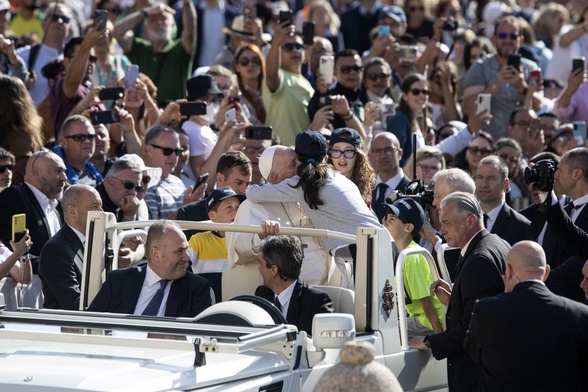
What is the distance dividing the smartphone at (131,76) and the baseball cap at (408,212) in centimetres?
418

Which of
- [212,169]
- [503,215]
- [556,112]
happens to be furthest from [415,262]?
[556,112]

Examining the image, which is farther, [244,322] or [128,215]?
[128,215]

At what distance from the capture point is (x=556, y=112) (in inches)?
558

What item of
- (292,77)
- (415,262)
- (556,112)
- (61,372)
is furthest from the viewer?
(556,112)

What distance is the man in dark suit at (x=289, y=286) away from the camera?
6883mm

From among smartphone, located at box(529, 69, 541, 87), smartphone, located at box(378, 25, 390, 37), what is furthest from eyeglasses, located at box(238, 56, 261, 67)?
smartphone, located at box(529, 69, 541, 87)

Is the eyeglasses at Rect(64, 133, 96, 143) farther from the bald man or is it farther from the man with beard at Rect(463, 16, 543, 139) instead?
the man with beard at Rect(463, 16, 543, 139)

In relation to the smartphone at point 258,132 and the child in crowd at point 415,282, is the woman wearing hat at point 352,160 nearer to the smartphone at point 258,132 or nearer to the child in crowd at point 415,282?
the child in crowd at point 415,282

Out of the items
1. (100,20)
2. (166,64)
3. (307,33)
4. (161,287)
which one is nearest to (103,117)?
(100,20)

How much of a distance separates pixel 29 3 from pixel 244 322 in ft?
37.6

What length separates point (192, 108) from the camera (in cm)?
1112

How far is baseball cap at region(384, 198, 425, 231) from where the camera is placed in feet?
26.2

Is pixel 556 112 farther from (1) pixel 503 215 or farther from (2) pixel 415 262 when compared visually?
(2) pixel 415 262

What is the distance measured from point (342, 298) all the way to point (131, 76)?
5.21 m
